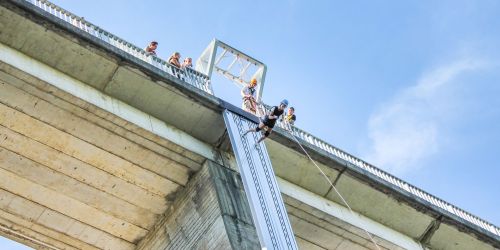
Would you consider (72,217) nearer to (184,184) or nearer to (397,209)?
(184,184)

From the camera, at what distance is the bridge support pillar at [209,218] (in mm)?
18797

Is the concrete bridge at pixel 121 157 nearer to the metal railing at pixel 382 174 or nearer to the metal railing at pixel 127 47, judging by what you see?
the metal railing at pixel 127 47

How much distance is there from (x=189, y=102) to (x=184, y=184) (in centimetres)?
191

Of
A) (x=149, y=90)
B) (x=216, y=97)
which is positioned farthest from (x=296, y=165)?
(x=149, y=90)

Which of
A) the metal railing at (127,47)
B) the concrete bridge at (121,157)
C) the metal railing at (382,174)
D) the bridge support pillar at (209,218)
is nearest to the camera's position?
the bridge support pillar at (209,218)

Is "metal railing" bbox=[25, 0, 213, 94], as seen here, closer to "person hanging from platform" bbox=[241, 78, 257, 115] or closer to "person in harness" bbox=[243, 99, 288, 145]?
"person hanging from platform" bbox=[241, 78, 257, 115]

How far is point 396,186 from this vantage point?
76.0 feet

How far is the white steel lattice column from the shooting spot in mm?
18156

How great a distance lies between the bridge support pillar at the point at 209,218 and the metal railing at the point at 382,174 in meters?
2.81

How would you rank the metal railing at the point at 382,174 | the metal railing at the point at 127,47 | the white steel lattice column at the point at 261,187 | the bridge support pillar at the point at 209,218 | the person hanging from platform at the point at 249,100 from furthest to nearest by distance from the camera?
the metal railing at the point at 382,174 → the person hanging from platform at the point at 249,100 → the metal railing at the point at 127,47 → the bridge support pillar at the point at 209,218 → the white steel lattice column at the point at 261,187

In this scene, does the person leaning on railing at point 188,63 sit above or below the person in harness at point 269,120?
above

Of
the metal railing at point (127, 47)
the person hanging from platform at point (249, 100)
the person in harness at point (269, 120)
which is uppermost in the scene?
the person hanging from platform at point (249, 100)

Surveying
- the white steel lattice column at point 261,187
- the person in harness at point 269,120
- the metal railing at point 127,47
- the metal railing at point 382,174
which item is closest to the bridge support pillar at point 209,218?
the white steel lattice column at point 261,187

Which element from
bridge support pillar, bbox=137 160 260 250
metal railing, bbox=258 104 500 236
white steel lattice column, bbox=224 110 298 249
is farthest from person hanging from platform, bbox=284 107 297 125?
bridge support pillar, bbox=137 160 260 250
